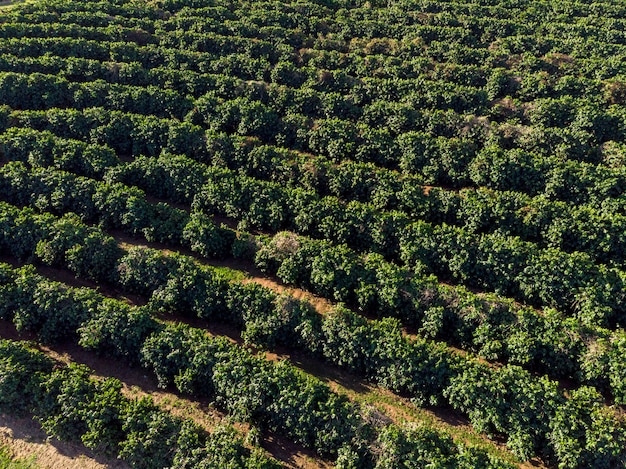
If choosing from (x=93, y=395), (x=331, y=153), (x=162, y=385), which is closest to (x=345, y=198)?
(x=331, y=153)

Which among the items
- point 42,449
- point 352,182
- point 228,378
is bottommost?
point 42,449

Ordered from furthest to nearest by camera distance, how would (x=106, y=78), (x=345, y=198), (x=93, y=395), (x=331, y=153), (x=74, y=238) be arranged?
(x=106, y=78) → (x=331, y=153) → (x=345, y=198) → (x=74, y=238) → (x=93, y=395)

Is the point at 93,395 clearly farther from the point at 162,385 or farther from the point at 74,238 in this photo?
the point at 74,238

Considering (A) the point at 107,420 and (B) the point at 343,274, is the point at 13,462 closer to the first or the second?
(A) the point at 107,420

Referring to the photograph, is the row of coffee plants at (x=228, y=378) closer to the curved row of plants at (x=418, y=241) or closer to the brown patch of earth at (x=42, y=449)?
the brown patch of earth at (x=42, y=449)

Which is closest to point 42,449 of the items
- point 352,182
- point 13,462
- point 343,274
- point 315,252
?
point 13,462

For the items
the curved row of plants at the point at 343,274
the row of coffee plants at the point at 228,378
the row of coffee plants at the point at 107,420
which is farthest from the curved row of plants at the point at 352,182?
the row of coffee plants at the point at 107,420

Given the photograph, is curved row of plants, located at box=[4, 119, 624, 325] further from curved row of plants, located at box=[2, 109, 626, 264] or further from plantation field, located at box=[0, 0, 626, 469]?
curved row of plants, located at box=[2, 109, 626, 264]

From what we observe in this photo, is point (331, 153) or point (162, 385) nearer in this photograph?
point (162, 385)
